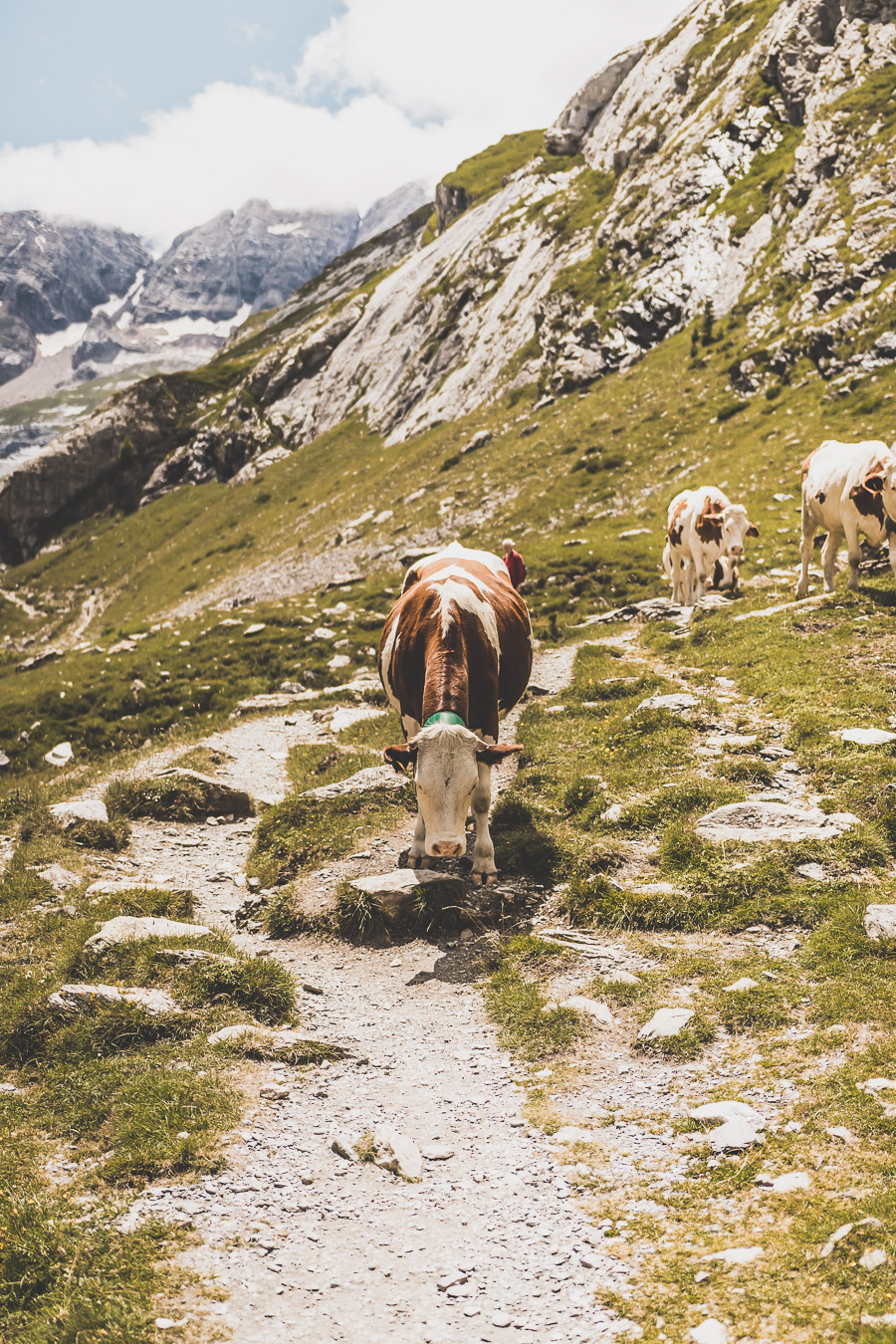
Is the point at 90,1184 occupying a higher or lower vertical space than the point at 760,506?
lower

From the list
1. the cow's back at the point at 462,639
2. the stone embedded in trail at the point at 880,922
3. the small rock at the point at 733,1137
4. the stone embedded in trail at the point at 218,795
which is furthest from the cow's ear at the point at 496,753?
the stone embedded in trail at the point at 218,795

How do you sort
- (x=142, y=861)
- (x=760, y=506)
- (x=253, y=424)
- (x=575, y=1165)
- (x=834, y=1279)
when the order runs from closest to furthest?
(x=834, y=1279), (x=575, y=1165), (x=142, y=861), (x=760, y=506), (x=253, y=424)

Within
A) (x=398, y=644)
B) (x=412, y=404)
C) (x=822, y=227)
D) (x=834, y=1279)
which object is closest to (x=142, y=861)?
(x=398, y=644)

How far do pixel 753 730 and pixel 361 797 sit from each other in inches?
260

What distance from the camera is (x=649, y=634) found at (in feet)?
68.4

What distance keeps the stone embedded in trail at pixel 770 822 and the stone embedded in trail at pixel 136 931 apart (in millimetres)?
6504

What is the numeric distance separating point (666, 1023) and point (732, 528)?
18.2 meters

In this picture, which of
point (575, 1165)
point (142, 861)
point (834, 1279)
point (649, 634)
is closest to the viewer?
point (834, 1279)

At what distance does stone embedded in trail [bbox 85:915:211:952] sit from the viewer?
9203 millimetres

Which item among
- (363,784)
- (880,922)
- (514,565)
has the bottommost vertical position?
(363,784)

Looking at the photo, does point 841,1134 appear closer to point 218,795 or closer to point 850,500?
point 218,795

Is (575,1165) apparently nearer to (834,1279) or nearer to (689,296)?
(834,1279)

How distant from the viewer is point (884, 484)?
17.5m

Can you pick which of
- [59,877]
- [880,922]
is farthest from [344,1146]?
[59,877]
